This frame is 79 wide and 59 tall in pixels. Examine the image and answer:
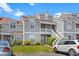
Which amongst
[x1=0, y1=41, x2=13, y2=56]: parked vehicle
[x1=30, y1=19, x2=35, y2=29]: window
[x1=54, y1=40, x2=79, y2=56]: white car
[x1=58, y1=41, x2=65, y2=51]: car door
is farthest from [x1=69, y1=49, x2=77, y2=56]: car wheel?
[x1=0, y1=41, x2=13, y2=56]: parked vehicle

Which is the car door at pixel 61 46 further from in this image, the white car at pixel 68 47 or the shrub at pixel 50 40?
the shrub at pixel 50 40

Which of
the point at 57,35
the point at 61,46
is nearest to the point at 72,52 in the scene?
the point at 61,46

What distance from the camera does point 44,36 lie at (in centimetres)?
687

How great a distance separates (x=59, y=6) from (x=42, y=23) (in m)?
0.39

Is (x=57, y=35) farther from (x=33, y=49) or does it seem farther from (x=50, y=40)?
(x=33, y=49)

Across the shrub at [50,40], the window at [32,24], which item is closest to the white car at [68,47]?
the shrub at [50,40]

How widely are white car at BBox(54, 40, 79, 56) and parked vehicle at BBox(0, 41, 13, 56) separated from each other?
29.4 inches

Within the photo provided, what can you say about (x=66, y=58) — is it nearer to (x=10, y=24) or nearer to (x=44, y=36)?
(x=44, y=36)

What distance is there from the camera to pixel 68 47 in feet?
22.5

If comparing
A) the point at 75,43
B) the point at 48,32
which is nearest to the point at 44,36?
the point at 48,32

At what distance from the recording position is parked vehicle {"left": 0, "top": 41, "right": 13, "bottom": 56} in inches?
267

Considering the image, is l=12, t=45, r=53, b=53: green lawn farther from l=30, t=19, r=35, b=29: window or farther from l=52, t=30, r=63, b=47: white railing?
l=30, t=19, r=35, b=29: window

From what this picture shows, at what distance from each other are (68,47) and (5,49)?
40.1 inches

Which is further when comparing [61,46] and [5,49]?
[61,46]
